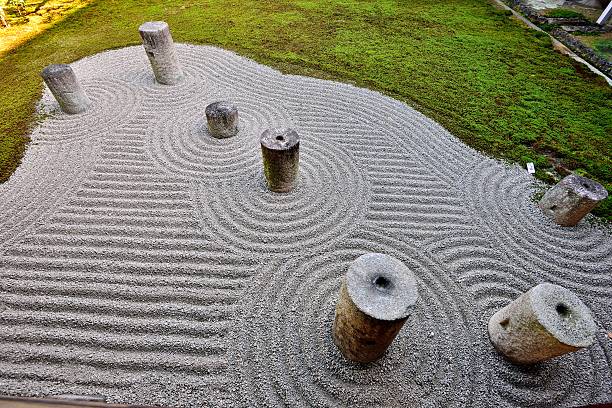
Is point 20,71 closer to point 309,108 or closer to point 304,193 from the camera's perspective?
point 309,108

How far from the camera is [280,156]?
678 cm

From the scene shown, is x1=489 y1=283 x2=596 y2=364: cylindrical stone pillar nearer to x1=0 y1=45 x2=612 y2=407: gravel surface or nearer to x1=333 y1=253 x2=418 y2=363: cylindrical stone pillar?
x1=0 y1=45 x2=612 y2=407: gravel surface

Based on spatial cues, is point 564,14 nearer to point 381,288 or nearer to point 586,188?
point 586,188

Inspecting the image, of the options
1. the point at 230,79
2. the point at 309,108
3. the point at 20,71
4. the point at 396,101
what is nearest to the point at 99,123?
the point at 230,79

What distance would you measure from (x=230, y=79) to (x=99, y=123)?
4.04 metres

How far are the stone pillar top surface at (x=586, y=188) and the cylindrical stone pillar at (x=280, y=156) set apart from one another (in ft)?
17.5

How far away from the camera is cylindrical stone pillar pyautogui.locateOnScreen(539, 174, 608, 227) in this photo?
21.1 ft

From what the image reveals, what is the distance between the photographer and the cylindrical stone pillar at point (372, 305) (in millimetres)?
4109

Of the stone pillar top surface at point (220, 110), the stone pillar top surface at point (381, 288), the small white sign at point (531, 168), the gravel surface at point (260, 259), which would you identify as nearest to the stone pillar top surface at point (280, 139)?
the gravel surface at point (260, 259)

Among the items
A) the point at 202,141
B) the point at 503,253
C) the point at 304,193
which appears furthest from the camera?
the point at 202,141

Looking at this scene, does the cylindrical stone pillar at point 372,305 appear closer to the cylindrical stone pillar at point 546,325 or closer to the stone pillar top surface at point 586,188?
the cylindrical stone pillar at point 546,325

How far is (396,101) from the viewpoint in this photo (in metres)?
10.2

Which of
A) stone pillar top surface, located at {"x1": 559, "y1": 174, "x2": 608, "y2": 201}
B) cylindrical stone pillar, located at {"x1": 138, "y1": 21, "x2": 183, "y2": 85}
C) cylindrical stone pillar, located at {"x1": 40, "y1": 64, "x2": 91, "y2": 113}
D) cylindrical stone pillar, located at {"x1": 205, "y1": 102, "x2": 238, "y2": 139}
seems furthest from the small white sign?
cylindrical stone pillar, located at {"x1": 40, "y1": 64, "x2": 91, "y2": 113}

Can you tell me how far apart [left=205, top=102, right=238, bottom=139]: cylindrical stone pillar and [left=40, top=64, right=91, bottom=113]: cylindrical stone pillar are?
12.7ft
